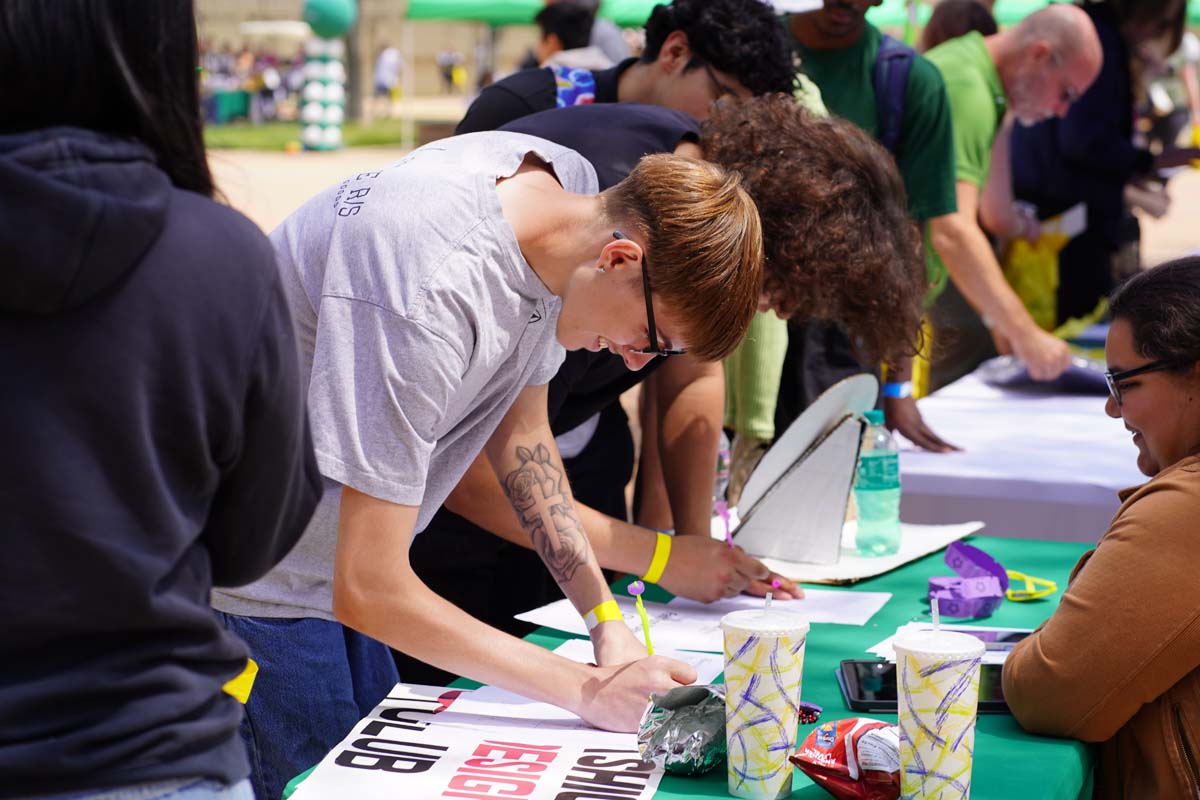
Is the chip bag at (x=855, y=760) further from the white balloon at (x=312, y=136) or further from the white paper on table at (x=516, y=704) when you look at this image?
the white balloon at (x=312, y=136)

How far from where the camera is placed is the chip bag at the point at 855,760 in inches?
53.2

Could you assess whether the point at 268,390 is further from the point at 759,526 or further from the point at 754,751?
the point at 759,526

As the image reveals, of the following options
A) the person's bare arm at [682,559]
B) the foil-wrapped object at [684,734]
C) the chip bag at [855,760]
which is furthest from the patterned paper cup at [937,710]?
the person's bare arm at [682,559]

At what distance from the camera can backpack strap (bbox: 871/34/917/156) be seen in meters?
3.39

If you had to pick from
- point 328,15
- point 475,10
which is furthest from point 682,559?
point 328,15

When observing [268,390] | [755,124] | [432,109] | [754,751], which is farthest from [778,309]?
[432,109]

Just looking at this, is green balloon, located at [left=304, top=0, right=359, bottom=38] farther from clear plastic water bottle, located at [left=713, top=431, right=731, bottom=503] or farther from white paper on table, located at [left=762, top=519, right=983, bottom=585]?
white paper on table, located at [left=762, top=519, right=983, bottom=585]

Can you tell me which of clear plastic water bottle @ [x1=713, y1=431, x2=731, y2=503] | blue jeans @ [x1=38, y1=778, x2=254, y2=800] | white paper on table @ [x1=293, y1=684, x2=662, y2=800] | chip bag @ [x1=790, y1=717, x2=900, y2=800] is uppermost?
blue jeans @ [x1=38, y1=778, x2=254, y2=800]

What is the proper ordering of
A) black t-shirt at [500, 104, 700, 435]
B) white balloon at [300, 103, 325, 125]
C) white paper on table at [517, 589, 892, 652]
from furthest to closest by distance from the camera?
white balloon at [300, 103, 325, 125]
black t-shirt at [500, 104, 700, 435]
white paper on table at [517, 589, 892, 652]

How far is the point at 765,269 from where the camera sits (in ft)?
6.58

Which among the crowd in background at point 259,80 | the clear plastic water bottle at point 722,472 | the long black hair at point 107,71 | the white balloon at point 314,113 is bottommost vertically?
the crowd in background at point 259,80

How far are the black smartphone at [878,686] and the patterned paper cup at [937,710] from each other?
0.28 meters

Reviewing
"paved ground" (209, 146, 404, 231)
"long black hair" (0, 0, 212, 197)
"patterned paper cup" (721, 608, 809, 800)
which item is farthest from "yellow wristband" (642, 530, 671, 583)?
"paved ground" (209, 146, 404, 231)

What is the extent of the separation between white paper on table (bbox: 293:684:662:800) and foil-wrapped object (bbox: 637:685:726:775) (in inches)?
1.2
